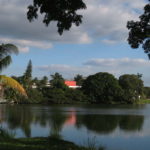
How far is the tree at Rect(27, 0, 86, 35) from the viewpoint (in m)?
7.83

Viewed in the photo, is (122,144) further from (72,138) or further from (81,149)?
(81,149)

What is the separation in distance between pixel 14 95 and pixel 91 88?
2819 inches

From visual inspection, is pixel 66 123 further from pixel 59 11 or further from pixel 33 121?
pixel 59 11

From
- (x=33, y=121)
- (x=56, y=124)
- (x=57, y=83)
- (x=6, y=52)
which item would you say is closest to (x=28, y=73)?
(x=57, y=83)

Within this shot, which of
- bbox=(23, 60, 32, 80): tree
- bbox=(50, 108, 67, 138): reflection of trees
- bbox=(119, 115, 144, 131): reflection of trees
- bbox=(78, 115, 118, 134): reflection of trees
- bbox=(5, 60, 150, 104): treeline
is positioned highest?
bbox=(23, 60, 32, 80): tree

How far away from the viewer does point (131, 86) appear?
93750mm

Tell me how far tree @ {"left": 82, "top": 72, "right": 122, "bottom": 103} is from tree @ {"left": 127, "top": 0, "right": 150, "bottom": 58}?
74.7 meters

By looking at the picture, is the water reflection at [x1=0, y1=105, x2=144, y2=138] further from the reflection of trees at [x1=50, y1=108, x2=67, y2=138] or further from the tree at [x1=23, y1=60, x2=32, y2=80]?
the tree at [x1=23, y1=60, x2=32, y2=80]

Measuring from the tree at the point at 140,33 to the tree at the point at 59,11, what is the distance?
3.21 metres

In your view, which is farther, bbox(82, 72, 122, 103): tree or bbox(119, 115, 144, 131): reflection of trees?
bbox(82, 72, 122, 103): tree

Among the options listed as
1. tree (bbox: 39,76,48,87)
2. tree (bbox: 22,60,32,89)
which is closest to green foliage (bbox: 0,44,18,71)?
tree (bbox: 22,60,32,89)

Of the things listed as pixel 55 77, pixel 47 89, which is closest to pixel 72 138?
pixel 47 89

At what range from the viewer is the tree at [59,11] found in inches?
308

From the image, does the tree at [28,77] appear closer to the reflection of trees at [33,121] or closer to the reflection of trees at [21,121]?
the reflection of trees at [33,121]
